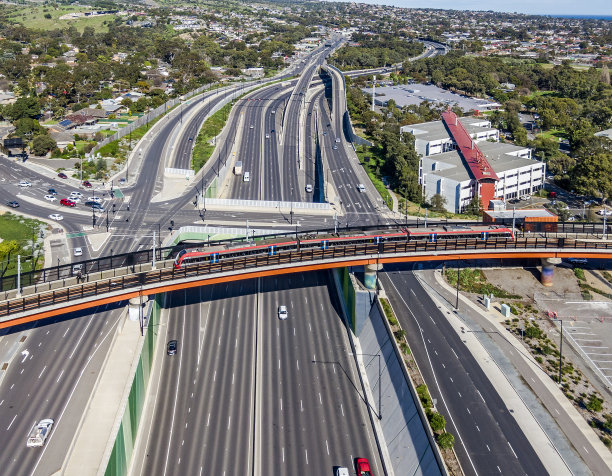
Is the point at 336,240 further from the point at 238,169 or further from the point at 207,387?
the point at 238,169

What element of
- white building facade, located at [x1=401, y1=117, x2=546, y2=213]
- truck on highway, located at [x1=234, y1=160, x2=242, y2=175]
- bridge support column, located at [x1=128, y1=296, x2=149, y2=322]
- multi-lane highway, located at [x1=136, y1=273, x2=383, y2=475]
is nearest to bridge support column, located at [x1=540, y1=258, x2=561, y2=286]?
multi-lane highway, located at [x1=136, y1=273, x2=383, y2=475]

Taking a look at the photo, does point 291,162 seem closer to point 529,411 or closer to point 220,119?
point 220,119

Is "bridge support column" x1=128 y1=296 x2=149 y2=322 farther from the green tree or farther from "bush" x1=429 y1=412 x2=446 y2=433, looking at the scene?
the green tree

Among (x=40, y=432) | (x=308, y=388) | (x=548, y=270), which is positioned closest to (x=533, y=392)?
(x=308, y=388)

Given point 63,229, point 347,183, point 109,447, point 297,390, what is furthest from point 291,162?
point 109,447

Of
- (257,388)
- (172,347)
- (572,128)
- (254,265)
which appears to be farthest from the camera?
(572,128)

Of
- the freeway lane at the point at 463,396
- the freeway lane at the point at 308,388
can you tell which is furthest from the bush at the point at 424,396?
the freeway lane at the point at 308,388
